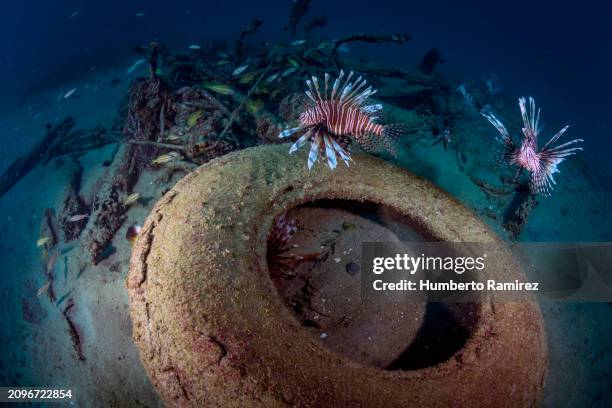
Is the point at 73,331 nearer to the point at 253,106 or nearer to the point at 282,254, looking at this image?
the point at 282,254

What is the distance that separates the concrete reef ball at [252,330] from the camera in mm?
1934

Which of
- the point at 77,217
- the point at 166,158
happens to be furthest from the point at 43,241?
the point at 166,158

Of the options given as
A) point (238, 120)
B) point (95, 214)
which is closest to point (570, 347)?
point (238, 120)

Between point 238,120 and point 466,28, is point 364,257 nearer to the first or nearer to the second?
point 238,120

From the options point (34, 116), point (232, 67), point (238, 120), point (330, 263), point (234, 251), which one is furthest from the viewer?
point (34, 116)

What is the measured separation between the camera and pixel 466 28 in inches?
1940

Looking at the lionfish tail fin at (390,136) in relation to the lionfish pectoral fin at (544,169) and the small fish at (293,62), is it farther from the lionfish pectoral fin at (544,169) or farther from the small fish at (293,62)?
the small fish at (293,62)

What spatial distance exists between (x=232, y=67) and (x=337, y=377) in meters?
8.09

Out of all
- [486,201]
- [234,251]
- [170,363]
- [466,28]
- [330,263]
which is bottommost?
[466,28]

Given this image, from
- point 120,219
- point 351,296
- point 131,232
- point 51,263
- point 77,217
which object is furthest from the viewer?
point 77,217

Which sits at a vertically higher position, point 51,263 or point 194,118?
point 194,118

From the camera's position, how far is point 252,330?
2.01 m

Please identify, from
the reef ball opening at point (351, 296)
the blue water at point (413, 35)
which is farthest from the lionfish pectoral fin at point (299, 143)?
the blue water at point (413, 35)

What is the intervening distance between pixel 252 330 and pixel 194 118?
13.1ft
